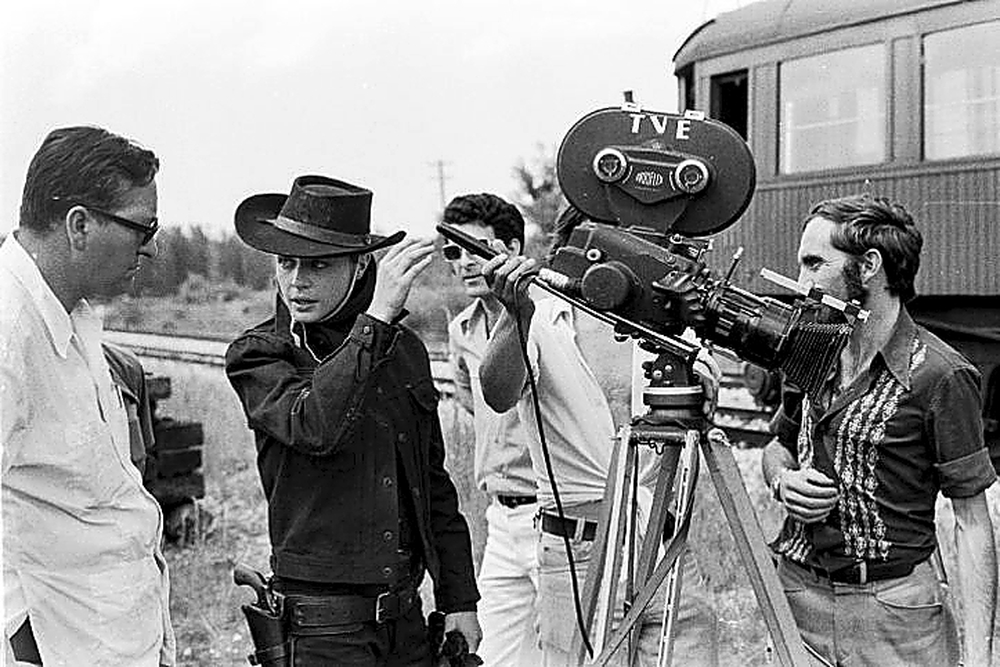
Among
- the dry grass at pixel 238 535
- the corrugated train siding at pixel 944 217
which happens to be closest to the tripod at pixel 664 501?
the dry grass at pixel 238 535

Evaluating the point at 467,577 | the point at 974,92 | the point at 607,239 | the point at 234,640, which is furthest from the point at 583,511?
the point at 974,92

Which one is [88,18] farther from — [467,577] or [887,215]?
[887,215]

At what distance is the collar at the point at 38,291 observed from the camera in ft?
6.29

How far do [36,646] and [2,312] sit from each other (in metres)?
0.57

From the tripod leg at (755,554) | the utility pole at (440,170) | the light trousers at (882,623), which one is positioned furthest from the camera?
the utility pole at (440,170)

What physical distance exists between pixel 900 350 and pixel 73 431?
5.37 ft

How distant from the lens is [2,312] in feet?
6.13

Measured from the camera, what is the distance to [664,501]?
7.38 ft

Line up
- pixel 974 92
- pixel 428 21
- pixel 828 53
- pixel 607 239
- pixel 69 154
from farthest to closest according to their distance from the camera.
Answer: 1. pixel 828 53
2. pixel 974 92
3. pixel 428 21
4. pixel 607 239
5. pixel 69 154

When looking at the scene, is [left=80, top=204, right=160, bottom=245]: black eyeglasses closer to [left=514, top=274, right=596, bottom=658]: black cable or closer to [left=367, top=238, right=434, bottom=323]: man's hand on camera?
[left=367, top=238, right=434, bottom=323]: man's hand on camera

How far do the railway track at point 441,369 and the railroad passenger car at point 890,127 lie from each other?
3.36 ft

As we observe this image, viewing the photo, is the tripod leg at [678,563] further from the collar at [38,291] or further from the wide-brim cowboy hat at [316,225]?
the collar at [38,291]

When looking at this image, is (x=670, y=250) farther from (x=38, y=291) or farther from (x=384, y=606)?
(x=38, y=291)

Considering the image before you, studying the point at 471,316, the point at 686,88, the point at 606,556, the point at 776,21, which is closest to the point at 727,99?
the point at 686,88
